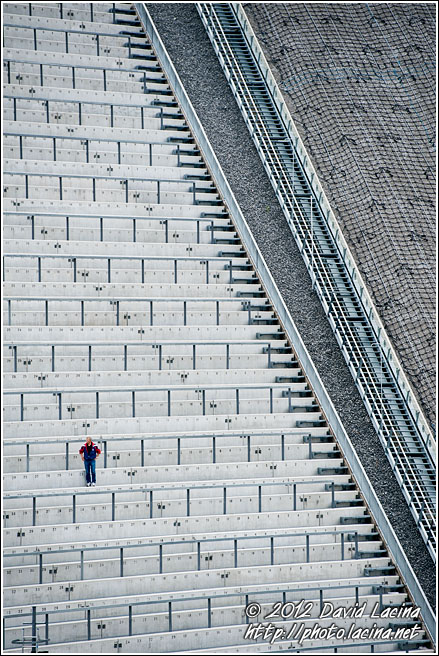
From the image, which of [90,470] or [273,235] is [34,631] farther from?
[273,235]

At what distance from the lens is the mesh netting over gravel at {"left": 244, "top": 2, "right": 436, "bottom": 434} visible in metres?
10.5

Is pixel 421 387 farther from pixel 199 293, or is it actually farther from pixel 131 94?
pixel 131 94

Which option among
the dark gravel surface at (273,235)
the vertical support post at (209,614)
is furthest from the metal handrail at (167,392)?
the vertical support post at (209,614)

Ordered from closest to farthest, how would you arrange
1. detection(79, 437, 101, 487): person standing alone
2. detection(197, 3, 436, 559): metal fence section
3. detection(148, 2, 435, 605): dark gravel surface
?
1. detection(79, 437, 101, 487): person standing alone
2. detection(148, 2, 435, 605): dark gravel surface
3. detection(197, 3, 436, 559): metal fence section

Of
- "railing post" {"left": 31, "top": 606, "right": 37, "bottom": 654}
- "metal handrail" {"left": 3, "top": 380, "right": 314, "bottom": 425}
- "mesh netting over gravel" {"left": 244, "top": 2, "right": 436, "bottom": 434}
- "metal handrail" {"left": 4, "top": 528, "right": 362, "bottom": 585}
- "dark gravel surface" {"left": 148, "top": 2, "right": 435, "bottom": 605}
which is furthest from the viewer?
"mesh netting over gravel" {"left": 244, "top": 2, "right": 436, "bottom": 434}

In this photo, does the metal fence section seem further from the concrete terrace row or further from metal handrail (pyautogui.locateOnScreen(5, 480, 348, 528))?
metal handrail (pyautogui.locateOnScreen(5, 480, 348, 528))

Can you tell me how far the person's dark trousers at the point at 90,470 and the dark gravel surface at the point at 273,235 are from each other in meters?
2.62

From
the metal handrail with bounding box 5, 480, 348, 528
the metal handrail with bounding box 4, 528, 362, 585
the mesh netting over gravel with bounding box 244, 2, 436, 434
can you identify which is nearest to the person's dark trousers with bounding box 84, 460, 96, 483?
the metal handrail with bounding box 5, 480, 348, 528

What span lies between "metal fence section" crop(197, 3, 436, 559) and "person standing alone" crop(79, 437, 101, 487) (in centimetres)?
285

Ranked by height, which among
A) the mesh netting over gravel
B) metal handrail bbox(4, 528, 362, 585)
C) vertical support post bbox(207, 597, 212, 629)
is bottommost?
vertical support post bbox(207, 597, 212, 629)

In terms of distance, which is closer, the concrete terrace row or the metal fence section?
the concrete terrace row

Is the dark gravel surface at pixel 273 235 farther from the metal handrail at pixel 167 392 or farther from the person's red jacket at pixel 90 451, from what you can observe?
the person's red jacket at pixel 90 451

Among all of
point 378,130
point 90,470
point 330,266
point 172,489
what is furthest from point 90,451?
point 378,130

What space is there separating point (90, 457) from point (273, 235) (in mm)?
3824
